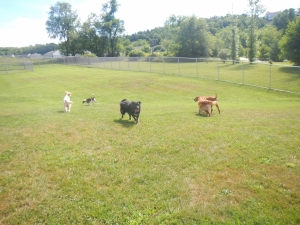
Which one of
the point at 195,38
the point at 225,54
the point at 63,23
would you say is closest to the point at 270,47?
the point at 225,54

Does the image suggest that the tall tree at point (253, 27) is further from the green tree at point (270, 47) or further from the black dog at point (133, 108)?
the black dog at point (133, 108)

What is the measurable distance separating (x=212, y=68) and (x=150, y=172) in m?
30.8

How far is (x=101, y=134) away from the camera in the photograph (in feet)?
22.6

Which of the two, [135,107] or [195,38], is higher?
[195,38]

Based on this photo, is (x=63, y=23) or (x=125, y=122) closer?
(x=125, y=122)

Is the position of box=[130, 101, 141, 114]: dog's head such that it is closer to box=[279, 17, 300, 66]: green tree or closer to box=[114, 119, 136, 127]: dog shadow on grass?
box=[114, 119, 136, 127]: dog shadow on grass

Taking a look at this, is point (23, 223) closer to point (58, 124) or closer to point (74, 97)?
point (58, 124)

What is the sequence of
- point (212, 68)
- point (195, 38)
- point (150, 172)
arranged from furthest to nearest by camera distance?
point (195, 38) → point (212, 68) → point (150, 172)

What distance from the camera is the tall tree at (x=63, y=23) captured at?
7181 cm

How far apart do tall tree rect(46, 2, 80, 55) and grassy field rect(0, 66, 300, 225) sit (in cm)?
7387

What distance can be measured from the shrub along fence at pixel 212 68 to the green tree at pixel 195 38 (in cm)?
990

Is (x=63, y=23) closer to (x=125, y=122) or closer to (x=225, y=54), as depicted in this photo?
(x=225, y=54)

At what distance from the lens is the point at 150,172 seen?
4.69 m

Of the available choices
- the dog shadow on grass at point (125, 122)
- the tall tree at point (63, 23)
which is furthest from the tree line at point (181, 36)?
the dog shadow on grass at point (125, 122)
